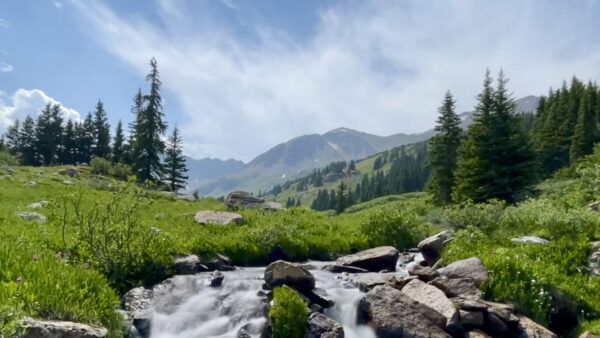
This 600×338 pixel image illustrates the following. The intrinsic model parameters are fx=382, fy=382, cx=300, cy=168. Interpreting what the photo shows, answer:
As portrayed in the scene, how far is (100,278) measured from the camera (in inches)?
330

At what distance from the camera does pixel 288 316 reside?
835cm

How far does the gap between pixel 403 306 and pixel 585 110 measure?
2856 inches

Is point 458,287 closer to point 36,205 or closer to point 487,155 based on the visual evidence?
point 36,205

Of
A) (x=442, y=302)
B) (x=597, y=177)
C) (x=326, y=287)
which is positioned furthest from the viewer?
(x=597, y=177)

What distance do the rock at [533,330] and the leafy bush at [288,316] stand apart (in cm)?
496

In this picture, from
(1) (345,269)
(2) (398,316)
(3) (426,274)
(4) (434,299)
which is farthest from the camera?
(1) (345,269)

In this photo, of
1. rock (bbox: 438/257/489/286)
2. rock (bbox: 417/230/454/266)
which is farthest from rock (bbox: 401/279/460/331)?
rock (bbox: 417/230/454/266)

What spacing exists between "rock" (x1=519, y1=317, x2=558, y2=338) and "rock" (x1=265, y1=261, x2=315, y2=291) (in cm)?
499

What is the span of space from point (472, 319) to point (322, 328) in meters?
3.37

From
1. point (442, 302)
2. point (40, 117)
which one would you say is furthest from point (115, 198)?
point (40, 117)

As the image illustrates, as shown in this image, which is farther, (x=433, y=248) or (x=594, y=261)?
(x=433, y=248)

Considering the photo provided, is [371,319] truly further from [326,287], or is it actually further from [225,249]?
[225,249]

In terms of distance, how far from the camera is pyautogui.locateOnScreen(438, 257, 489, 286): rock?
9930mm

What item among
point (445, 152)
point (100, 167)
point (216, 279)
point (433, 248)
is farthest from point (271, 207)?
point (100, 167)
